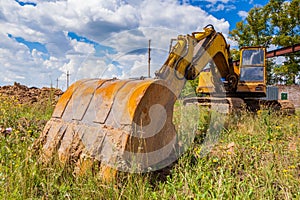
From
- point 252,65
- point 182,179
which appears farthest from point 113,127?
point 252,65

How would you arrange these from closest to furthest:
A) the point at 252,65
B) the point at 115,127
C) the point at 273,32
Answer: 1. the point at 115,127
2. the point at 252,65
3. the point at 273,32

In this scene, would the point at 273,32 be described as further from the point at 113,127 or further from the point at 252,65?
the point at 113,127

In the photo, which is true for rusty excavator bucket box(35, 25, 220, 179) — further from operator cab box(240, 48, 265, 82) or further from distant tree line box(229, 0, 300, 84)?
distant tree line box(229, 0, 300, 84)

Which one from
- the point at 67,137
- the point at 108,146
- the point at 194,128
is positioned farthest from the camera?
the point at 194,128

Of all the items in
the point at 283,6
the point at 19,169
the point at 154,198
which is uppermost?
the point at 283,6

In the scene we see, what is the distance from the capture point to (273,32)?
25672 mm

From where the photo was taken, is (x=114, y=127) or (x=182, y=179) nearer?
(x=182, y=179)

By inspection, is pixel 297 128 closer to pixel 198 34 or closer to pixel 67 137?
pixel 198 34

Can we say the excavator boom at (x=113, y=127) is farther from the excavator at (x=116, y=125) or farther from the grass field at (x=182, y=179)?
the grass field at (x=182, y=179)

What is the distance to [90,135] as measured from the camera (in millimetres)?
3248

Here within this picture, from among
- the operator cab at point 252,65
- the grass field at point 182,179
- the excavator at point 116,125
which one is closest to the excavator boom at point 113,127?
the excavator at point 116,125

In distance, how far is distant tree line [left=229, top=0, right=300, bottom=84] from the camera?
23.7m

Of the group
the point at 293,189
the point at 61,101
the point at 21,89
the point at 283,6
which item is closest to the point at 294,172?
the point at 293,189

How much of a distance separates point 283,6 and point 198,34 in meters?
23.9
